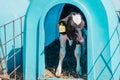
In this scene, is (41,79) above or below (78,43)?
below

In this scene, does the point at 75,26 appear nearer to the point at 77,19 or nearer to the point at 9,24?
the point at 77,19

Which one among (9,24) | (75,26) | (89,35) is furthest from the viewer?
(9,24)

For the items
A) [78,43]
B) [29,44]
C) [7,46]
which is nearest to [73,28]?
[78,43]

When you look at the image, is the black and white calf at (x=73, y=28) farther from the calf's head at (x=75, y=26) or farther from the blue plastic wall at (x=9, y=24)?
the blue plastic wall at (x=9, y=24)

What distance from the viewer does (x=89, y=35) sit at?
5.77 metres

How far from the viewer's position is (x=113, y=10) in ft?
19.3

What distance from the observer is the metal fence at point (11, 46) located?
264 inches

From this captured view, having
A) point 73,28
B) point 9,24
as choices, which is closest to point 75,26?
point 73,28

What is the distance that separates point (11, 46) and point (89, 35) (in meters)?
1.58

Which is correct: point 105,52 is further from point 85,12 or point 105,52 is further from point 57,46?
point 57,46

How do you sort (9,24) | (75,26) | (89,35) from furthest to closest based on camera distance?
1. (9,24)
2. (75,26)
3. (89,35)

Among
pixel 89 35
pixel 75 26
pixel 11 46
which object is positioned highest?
pixel 75 26

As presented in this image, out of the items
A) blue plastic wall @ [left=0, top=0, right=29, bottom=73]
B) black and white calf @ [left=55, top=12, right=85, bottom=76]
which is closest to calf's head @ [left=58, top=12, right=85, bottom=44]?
black and white calf @ [left=55, top=12, right=85, bottom=76]

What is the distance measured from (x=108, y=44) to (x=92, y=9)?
46cm
